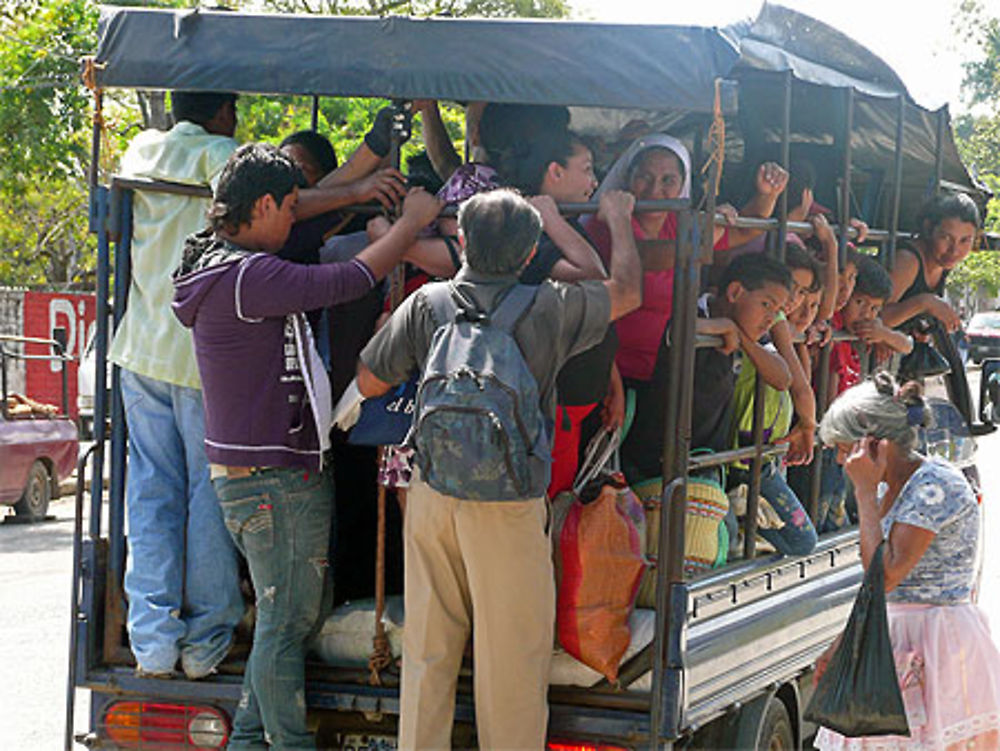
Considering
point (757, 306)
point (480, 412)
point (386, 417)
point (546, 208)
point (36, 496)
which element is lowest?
point (36, 496)

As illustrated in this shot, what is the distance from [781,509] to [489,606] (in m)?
1.79

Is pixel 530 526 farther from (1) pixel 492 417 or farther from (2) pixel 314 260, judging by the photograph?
(2) pixel 314 260

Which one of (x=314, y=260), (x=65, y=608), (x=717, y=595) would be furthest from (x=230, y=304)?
(x=65, y=608)

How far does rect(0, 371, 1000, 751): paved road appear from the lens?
23.3ft

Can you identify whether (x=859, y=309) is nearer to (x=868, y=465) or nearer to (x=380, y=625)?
(x=868, y=465)

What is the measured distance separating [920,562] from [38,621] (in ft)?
21.5

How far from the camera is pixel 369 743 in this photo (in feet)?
14.5

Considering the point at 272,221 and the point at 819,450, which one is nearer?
the point at 272,221

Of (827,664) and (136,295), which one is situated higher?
(136,295)

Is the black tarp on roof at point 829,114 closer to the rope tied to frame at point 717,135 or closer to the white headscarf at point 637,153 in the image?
the white headscarf at point 637,153

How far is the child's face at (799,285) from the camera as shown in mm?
5637

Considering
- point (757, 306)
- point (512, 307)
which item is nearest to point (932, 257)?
point (757, 306)

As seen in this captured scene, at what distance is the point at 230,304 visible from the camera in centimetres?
419

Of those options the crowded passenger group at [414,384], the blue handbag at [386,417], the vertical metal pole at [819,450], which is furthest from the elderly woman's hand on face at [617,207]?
the vertical metal pole at [819,450]
